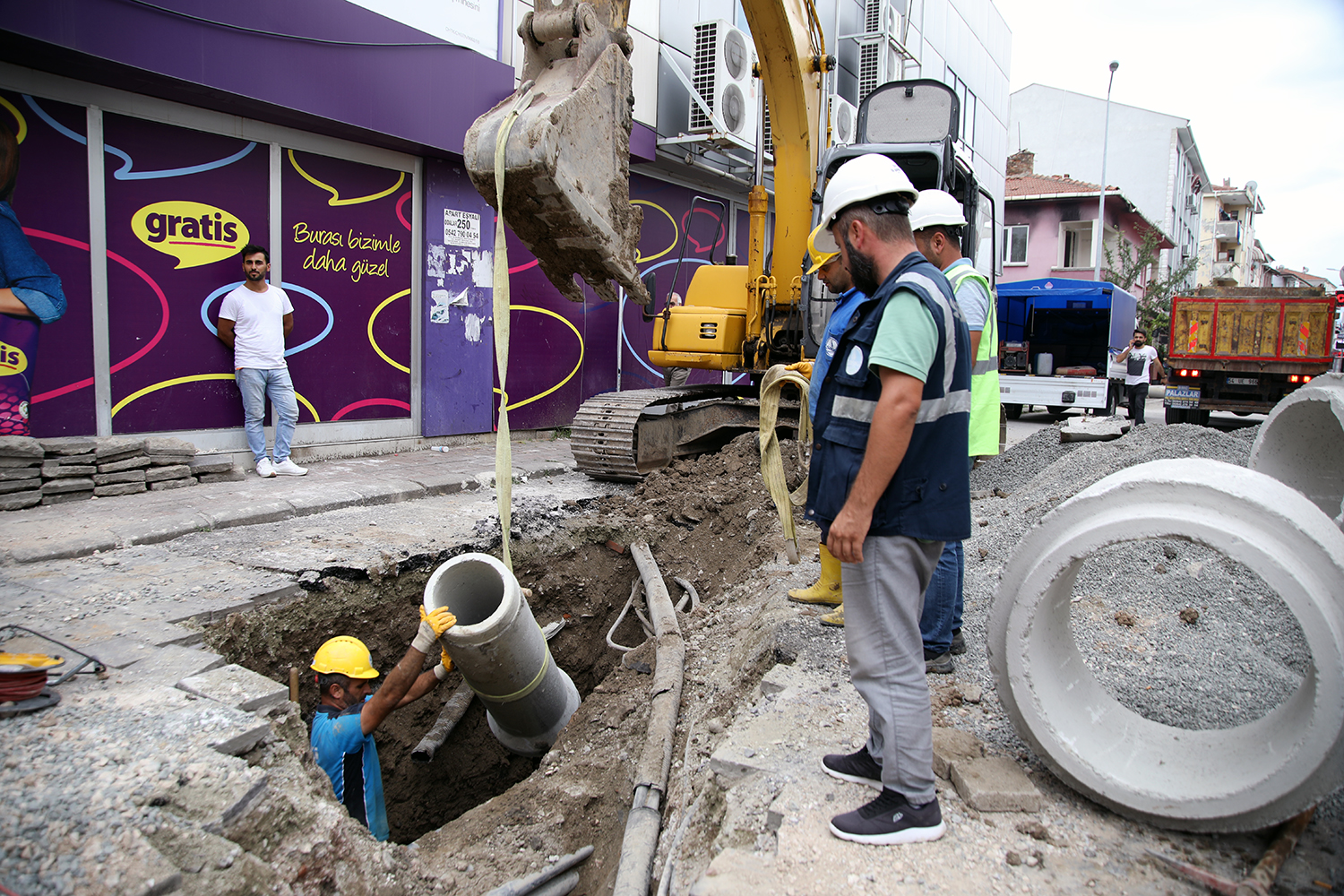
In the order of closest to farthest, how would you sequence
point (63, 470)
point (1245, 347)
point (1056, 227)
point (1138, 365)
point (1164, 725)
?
point (1164, 725), point (63, 470), point (1245, 347), point (1138, 365), point (1056, 227)

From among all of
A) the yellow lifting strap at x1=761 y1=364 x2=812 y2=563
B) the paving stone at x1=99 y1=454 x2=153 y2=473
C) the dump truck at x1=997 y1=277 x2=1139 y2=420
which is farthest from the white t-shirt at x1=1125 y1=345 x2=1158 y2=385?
the paving stone at x1=99 y1=454 x2=153 y2=473

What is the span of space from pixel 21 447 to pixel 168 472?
3.32 ft

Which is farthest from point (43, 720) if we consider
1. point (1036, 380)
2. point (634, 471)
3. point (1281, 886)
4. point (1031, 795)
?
point (1036, 380)

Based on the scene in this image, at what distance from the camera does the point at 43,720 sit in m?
2.91

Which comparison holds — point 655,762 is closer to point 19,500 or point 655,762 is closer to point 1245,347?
point 19,500

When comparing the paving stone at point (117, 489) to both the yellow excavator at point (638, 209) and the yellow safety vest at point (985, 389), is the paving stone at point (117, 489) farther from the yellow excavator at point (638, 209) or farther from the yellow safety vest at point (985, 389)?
the yellow safety vest at point (985, 389)

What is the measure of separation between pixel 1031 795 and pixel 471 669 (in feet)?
8.24

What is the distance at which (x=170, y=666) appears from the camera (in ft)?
11.5

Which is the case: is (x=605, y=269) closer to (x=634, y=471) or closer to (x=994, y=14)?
(x=634, y=471)

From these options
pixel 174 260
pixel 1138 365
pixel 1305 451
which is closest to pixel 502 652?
pixel 1305 451

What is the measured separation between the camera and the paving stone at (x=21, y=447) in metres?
5.90

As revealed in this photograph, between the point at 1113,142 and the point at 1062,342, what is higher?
the point at 1113,142

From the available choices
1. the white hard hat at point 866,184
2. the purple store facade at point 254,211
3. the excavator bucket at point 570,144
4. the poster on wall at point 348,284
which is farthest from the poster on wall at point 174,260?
the white hard hat at point 866,184

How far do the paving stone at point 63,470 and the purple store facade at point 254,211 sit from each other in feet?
2.68
